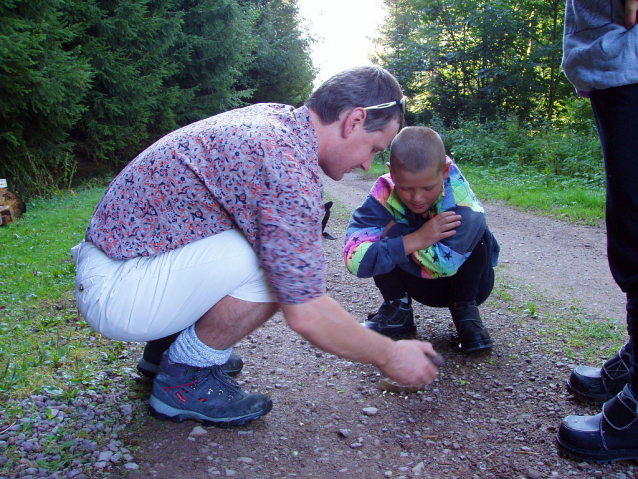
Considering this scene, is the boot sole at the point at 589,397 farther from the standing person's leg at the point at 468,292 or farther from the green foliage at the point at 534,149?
the green foliage at the point at 534,149

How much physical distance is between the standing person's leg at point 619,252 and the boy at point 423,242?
29.0 inches

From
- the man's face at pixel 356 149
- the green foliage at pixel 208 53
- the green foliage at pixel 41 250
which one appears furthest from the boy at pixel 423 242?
the green foliage at pixel 208 53

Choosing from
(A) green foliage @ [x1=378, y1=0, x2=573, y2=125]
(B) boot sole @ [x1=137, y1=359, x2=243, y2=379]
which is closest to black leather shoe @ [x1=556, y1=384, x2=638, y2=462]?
(B) boot sole @ [x1=137, y1=359, x2=243, y2=379]

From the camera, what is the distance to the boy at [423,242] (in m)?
2.29

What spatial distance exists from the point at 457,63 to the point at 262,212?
58.7 feet

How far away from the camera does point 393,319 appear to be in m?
2.58

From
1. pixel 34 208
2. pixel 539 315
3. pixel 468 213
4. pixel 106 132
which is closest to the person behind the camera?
pixel 468 213

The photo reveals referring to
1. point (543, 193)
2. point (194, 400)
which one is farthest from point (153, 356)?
point (543, 193)

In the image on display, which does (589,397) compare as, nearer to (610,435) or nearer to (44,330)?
(610,435)

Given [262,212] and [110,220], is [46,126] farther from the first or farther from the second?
[262,212]

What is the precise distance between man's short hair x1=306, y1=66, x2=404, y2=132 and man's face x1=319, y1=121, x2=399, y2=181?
0.08 feet

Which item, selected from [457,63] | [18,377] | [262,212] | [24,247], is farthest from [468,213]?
[457,63]

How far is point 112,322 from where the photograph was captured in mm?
1687

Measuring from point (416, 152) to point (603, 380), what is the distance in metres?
1.18
